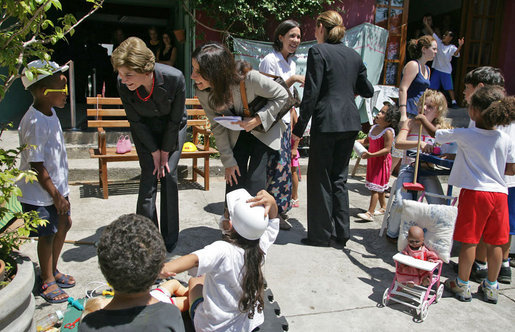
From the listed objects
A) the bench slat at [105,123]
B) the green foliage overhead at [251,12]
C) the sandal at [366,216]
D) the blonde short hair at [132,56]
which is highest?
the green foliage overhead at [251,12]

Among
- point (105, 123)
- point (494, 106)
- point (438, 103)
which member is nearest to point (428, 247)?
point (494, 106)

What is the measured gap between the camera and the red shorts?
10.5ft

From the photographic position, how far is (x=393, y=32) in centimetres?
857

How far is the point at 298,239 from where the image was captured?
4.24 m

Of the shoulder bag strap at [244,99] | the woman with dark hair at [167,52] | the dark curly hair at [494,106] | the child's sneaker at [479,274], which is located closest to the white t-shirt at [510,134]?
the dark curly hair at [494,106]

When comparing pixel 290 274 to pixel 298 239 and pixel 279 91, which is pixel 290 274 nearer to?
pixel 298 239

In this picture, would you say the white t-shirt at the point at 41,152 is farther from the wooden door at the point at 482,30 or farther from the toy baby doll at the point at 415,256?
the wooden door at the point at 482,30

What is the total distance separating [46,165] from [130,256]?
5.02 feet

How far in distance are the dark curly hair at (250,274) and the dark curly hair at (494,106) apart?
6.75 feet

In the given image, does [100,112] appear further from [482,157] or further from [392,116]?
[482,157]

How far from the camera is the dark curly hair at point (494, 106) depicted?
9.97ft

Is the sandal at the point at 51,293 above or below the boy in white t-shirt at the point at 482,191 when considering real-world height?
below

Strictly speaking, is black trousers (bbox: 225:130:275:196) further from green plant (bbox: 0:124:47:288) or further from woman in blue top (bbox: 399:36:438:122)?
woman in blue top (bbox: 399:36:438:122)

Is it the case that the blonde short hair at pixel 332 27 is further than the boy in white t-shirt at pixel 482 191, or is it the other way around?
the blonde short hair at pixel 332 27
